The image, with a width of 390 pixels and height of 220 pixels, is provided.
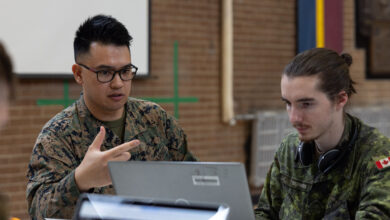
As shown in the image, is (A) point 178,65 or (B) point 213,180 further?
(A) point 178,65

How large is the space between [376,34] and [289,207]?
4.29m

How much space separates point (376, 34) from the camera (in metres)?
5.57

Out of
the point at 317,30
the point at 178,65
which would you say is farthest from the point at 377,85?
the point at 178,65

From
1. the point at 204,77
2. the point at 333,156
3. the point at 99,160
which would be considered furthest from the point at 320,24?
the point at 99,160

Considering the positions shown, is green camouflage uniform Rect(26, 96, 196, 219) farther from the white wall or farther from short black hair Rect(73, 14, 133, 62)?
the white wall

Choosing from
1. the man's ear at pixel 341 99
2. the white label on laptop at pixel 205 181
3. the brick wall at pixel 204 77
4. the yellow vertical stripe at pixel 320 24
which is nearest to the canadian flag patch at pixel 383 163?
the man's ear at pixel 341 99

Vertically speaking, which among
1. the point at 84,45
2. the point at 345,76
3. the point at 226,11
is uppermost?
the point at 226,11

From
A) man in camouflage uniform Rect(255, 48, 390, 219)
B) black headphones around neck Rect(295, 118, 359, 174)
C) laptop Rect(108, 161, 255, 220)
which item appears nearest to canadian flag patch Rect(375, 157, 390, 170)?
man in camouflage uniform Rect(255, 48, 390, 219)

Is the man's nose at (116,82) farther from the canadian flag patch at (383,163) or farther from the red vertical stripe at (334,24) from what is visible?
the red vertical stripe at (334,24)

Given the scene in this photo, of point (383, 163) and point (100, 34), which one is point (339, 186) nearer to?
point (383, 163)

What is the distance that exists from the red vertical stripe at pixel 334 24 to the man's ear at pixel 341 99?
361 cm

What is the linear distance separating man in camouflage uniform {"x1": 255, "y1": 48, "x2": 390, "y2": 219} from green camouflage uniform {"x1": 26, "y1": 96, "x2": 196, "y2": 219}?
0.65 metres

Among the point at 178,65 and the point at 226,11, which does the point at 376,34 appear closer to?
the point at 226,11

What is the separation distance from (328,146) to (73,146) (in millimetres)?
969
